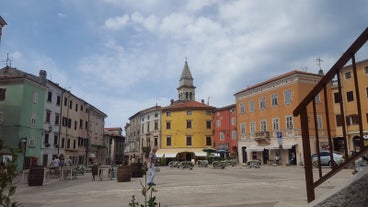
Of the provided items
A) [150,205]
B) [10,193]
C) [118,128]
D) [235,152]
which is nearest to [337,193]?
[150,205]

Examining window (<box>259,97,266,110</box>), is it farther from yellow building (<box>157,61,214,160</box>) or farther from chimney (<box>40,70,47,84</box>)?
chimney (<box>40,70,47,84</box>)

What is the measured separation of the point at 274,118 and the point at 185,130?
991 inches

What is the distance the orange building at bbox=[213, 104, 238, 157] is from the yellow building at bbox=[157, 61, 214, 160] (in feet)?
6.78

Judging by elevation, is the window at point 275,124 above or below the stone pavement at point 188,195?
above

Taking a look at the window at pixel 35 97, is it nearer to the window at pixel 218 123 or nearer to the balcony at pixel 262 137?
the balcony at pixel 262 137

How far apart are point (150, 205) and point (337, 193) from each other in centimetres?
191

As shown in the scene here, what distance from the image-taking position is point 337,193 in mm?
2982

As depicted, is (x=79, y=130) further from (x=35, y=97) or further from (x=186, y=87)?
(x=186, y=87)

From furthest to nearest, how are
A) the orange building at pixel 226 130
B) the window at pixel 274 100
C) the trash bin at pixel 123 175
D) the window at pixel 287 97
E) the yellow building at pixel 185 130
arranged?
the yellow building at pixel 185 130 → the orange building at pixel 226 130 → the window at pixel 274 100 → the window at pixel 287 97 → the trash bin at pixel 123 175

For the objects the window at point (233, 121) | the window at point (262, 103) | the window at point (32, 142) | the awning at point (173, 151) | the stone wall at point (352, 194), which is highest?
the window at point (262, 103)

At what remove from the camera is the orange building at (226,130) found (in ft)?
184

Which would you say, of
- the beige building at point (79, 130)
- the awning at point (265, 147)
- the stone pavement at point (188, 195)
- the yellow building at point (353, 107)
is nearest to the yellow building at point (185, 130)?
the beige building at point (79, 130)

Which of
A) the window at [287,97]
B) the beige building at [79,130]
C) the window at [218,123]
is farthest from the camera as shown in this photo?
the window at [218,123]

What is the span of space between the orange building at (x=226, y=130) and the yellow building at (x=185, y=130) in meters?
2.07
